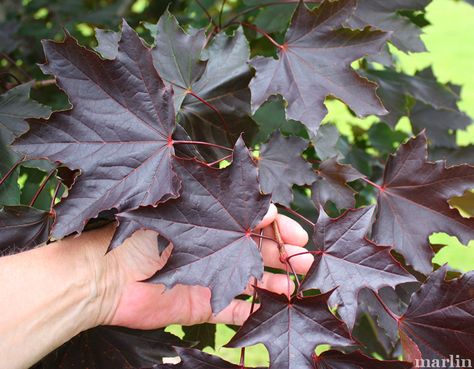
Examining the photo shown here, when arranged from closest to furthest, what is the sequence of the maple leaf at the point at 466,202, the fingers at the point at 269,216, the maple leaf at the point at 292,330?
the maple leaf at the point at 292,330, the fingers at the point at 269,216, the maple leaf at the point at 466,202

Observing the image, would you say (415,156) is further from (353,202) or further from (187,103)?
(187,103)

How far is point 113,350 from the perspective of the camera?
1067mm

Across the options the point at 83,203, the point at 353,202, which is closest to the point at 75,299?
the point at 83,203

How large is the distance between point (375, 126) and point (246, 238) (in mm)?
1287

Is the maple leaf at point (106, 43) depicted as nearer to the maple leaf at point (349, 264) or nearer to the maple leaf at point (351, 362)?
the maple leaf at point (349, 264)

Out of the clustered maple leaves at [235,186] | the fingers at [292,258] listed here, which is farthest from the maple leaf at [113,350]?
the fingers at [292,258]

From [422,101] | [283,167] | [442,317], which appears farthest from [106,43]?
[422,101]

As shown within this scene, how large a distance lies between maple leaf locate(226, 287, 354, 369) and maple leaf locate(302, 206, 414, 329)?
37 millimetres

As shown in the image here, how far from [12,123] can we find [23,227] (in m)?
0.24

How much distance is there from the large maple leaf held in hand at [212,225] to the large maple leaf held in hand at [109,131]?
6 cm

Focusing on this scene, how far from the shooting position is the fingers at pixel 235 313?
3.78ft

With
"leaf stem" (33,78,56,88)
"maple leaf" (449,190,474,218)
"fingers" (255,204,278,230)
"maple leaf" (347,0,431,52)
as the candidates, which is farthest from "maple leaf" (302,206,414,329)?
"leaf stem" (33,78,56,88)

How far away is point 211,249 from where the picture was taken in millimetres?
862

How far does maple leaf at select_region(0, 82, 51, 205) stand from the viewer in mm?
1147
